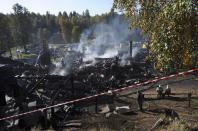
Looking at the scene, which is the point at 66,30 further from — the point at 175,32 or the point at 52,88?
the point at 175,32

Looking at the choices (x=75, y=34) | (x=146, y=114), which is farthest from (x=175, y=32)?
(x=75, y=34)

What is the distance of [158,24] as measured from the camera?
9000 mm

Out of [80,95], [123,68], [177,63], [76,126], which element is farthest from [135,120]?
[123,68]

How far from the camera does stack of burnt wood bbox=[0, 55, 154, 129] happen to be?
12859 millimetres

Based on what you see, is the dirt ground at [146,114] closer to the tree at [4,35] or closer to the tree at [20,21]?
the tree at [4,35]

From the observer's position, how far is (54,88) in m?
20.8

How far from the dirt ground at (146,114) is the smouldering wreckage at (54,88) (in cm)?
117

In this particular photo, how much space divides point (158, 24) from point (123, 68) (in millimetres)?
24087

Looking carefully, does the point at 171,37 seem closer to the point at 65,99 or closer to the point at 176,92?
the point at 65,99

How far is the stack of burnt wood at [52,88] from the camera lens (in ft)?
42.2

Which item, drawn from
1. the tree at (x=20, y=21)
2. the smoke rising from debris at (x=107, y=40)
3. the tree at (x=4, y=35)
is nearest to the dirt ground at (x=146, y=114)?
the smoke rising from debris at (x=107, y=40)

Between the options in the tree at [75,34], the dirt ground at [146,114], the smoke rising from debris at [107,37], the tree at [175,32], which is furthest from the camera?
the tree at [75,34]

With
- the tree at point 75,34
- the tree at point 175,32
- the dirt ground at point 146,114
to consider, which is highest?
the tree at point 75,34

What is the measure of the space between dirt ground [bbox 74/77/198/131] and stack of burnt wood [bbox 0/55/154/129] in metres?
1.28
